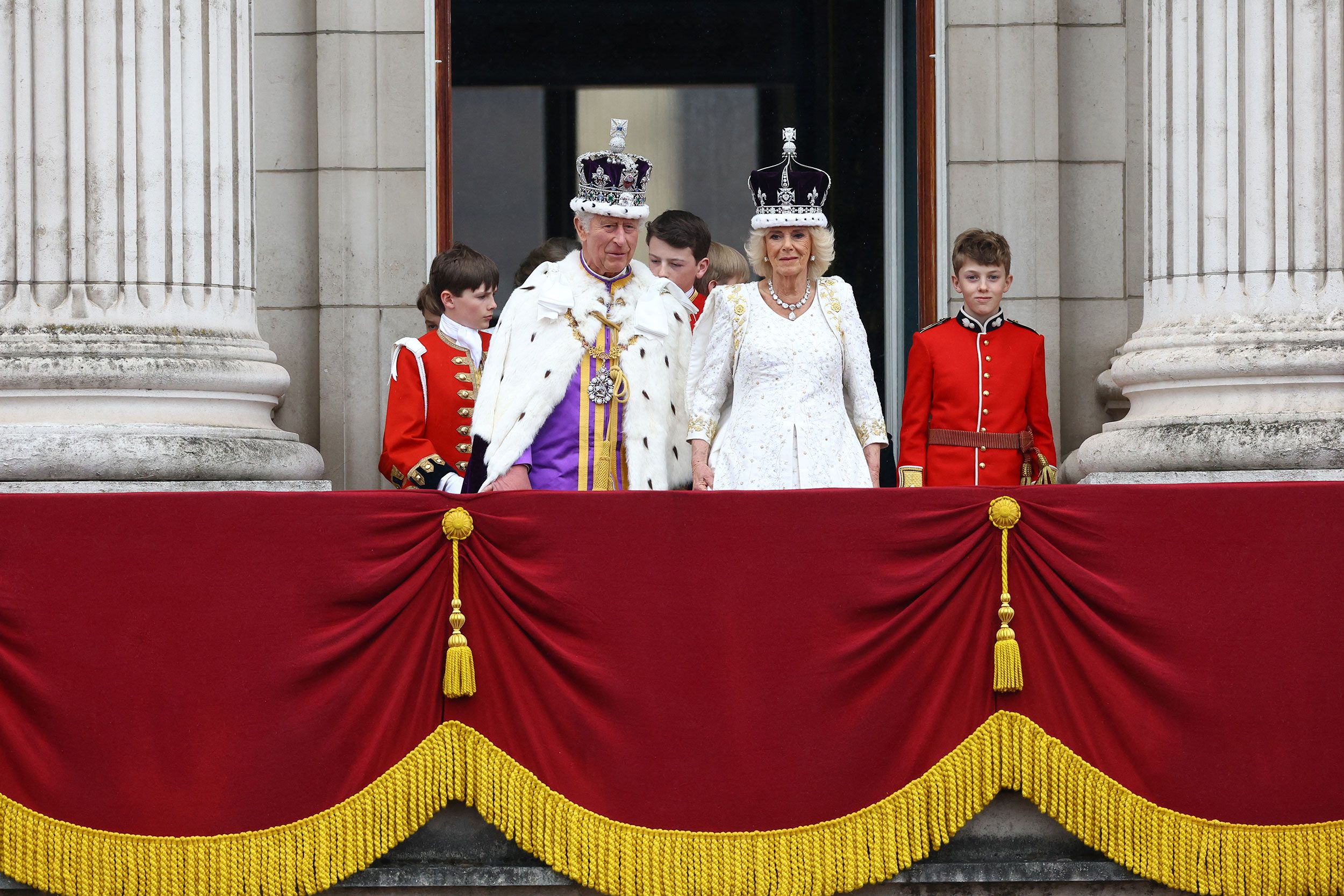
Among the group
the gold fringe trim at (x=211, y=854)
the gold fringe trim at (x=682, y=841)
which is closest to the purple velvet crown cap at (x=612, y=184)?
the gold fringe trim at (x=682, y=841)

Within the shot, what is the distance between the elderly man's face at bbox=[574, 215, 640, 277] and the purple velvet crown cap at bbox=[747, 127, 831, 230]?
1.64ft

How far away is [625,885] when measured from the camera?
527 centimetres

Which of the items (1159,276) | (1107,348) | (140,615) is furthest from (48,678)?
(1107,348)

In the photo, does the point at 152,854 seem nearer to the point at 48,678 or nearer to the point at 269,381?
the point at 48,678

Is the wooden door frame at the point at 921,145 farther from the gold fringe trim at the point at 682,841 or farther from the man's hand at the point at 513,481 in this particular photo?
the gold fringe trim at the point at 682,841

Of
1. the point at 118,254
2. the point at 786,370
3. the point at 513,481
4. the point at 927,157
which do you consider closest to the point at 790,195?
the point at 786,370

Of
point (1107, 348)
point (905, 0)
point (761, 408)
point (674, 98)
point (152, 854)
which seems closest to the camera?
point (152, 854)

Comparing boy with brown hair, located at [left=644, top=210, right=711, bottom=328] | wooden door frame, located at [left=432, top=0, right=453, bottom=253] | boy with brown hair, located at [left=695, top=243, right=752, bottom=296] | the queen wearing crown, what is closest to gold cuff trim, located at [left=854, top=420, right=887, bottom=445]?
the queen wearing crown

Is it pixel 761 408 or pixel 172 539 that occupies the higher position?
pixel 761 408

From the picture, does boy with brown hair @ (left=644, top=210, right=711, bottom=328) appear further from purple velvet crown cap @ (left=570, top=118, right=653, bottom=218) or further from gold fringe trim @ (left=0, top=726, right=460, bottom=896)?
gold fringe trim @ (left=0, top=726, right=460, bottom=896)

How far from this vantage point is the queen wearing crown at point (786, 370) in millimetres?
6012

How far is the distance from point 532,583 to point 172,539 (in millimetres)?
1092

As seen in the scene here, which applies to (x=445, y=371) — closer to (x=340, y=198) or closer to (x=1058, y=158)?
(x=340, y=198)

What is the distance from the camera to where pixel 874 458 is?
239 inches
